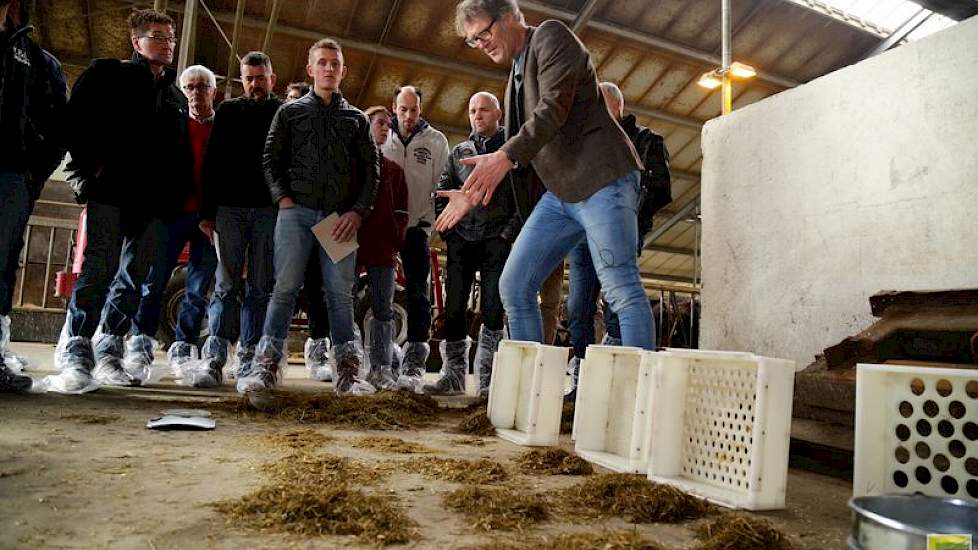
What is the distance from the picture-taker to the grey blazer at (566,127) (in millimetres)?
2053

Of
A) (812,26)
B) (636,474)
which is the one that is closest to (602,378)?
(636,474)

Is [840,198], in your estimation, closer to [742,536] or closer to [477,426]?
[477,426]

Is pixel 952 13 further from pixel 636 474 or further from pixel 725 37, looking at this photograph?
pixel 636 474

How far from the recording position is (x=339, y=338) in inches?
119

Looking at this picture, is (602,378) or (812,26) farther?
(812,26)

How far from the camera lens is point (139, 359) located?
311 cm

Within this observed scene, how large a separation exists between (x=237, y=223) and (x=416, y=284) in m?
1.02

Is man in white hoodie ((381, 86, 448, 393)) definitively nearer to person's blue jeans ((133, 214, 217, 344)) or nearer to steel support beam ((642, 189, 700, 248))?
person's blue jeans ((133, 214, 217, 344))

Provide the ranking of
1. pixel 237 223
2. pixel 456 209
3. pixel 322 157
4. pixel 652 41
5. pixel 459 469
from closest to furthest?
pixel 459 469, pixel 456 209, pixel 322 157, pixel 237 223, pixel 652 41

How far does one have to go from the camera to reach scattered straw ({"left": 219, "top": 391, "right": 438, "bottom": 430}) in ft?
7.34

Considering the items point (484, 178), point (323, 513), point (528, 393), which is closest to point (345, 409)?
point (528, 393)

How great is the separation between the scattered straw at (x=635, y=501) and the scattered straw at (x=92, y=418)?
1500 mm

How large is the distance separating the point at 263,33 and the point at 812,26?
30.3 ft

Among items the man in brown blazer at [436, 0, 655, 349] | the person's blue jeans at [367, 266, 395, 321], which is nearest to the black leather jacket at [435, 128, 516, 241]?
the person's blue jeans at [367, 266, 395, 321]
